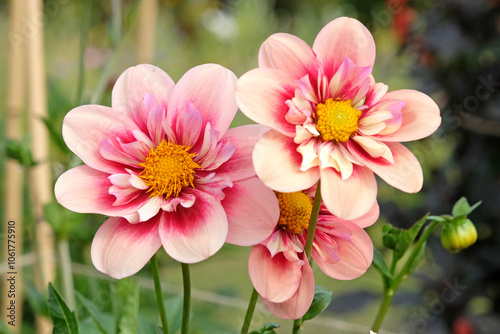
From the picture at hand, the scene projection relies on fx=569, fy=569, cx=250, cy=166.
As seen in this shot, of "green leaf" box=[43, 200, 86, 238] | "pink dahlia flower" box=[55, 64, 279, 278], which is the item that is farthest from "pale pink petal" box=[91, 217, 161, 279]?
"green leaf" box=[43, 200, 86, 238]

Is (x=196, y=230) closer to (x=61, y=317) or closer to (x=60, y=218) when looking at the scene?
(x=61, y=317)

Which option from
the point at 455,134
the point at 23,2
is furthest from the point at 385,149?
the point at 455,134

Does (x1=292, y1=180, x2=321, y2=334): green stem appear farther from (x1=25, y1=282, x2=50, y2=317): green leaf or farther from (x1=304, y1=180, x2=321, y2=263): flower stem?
(x1=25, y1=282, x2=50, y2=317): green leaf

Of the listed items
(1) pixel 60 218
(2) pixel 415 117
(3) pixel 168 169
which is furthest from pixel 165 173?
(1) pixel 60 218

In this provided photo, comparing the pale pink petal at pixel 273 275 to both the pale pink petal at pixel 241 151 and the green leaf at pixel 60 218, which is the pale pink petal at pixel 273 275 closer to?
the pale pink petal at pixel 241 151

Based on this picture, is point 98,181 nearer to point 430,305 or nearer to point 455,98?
point 430,305

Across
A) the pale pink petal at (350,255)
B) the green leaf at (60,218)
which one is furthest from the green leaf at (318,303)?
the green leaf at (60,218)
